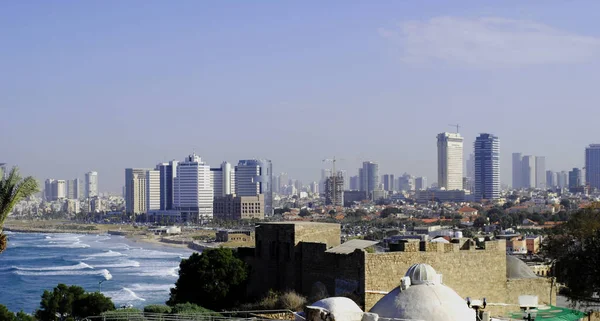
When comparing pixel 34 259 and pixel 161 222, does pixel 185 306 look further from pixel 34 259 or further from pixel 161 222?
pixel 161 222

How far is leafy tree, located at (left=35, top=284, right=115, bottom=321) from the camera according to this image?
27406mm

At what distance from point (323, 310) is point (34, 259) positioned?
7610 centimetres

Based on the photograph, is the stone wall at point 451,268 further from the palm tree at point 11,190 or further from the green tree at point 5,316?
the green tree at point 5,316

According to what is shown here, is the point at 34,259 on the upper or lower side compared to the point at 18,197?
lower

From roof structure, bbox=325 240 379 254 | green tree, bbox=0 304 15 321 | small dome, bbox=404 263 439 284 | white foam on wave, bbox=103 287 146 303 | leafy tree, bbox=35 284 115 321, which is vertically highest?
small dome, bbox=404 263 439 284

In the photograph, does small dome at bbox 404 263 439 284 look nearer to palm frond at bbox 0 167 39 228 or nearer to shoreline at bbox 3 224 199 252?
palm frond at bbox 0 167 39 228

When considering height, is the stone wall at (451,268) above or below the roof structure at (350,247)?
below

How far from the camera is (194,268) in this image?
23.9 meters

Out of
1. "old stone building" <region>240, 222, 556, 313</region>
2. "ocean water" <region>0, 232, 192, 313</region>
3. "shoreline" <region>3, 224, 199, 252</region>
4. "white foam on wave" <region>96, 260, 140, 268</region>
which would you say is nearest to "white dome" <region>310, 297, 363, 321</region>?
"old stone building" <region>240, 222, 556, 313</region>

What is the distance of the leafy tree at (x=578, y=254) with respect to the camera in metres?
15.8

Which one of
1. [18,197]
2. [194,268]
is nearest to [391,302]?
[18,197]

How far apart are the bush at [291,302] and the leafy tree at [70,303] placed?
9.11 metres

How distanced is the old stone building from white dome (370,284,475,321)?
5616 mm

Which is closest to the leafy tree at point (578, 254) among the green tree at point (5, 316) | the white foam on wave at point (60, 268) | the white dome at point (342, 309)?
the white dome at point (342, 309)
